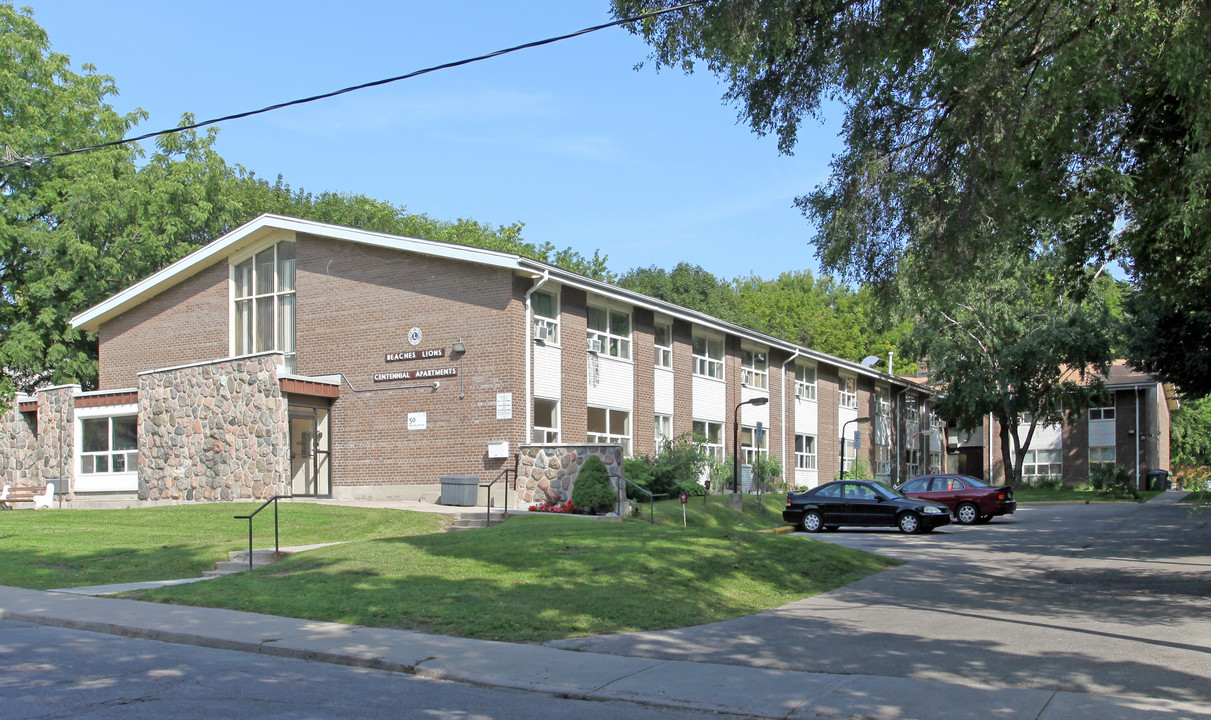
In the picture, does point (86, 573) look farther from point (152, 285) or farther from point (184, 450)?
point (152, 285)

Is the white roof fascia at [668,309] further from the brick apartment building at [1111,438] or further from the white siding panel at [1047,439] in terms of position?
the white siding panel at [1047,439]

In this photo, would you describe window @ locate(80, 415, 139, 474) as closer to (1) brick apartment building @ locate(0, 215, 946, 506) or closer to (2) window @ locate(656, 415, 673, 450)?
(1) brick apartment building @ locate(0, 215, 946, 506)

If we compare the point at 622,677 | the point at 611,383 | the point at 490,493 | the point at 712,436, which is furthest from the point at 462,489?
the point at 622,677

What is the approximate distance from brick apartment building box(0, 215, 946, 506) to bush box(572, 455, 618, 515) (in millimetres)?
2162

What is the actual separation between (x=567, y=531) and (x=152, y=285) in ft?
67.0

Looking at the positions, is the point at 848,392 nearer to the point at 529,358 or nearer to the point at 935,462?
the point at 935,462

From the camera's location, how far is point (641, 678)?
26.7 ft

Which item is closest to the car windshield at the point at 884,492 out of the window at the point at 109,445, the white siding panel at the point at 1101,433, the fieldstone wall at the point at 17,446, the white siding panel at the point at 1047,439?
the window at the point at 109,445

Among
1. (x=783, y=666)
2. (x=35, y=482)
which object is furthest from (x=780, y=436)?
(x=783, y=666)

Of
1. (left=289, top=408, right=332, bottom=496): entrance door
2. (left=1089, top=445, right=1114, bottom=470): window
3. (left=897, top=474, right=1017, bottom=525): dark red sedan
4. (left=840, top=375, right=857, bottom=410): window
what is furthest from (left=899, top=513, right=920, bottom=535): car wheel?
(left=1089, top=445, right=1114, bottom=470): window

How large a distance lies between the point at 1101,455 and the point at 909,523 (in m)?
41.5

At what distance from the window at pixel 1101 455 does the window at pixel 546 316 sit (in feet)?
146

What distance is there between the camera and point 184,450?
27391 mm

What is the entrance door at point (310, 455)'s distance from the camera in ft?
91.5
